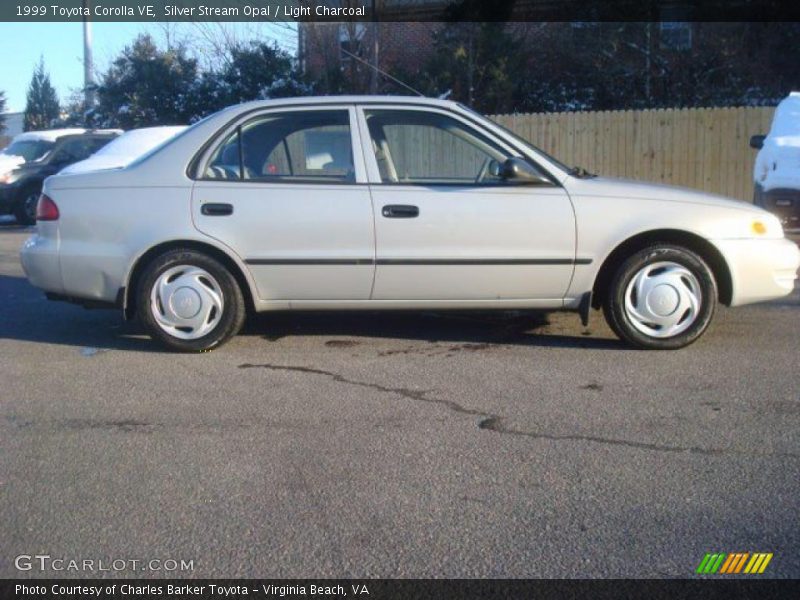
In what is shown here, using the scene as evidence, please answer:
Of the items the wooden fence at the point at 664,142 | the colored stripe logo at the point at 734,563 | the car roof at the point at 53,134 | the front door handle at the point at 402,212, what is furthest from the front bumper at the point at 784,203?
the car roof at the point at 53,134

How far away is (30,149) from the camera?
1698 cm

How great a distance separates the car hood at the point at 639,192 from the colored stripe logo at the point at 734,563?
3.14 meters

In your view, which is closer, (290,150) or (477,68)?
(290,150)

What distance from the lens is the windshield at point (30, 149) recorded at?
1689 centimetres

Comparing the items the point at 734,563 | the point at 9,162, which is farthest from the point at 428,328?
the point at 9,162

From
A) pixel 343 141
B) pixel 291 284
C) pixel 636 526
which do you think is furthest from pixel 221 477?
pixel 343 141

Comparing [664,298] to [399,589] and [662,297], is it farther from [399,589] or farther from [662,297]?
[399,589]

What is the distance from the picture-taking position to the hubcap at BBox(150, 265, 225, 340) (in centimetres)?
629

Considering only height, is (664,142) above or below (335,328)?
above

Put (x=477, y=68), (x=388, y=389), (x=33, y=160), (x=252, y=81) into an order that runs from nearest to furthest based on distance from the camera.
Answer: (x=388, y=389) < (x=33, y=160) < (x=477, y=68) < (x=252, y=81)

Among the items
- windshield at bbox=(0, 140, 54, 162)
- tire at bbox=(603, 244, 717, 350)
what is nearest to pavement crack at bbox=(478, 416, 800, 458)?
tire at bbox=(603, 244, 717, 350)

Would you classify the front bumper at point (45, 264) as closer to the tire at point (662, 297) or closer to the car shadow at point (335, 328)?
the car shadow at point (335, 328)

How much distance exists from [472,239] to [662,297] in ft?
4.18

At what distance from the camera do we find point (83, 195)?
641 cm
